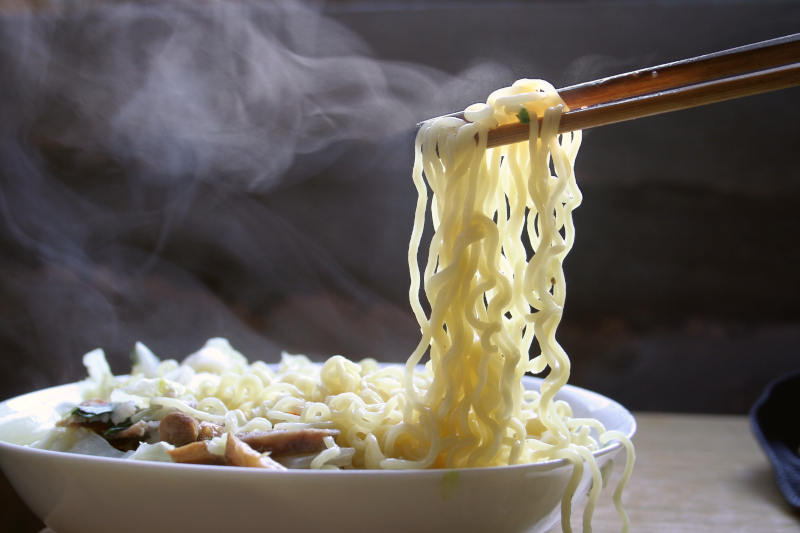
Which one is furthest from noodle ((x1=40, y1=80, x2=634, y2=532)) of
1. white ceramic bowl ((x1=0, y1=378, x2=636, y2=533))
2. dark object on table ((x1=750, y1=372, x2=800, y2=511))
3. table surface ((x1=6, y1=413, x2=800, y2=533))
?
dark object on table ((x1=750, y1=372, x2=800, y2=511))

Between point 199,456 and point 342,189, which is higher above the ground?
point 342,189

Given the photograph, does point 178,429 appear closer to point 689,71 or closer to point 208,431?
point 208,431

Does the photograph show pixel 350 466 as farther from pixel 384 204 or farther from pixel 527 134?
pixel 384 204

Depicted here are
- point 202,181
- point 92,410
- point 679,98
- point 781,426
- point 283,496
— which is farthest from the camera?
point 202,181

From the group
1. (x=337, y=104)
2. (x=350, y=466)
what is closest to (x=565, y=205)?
(x=350, y=466)

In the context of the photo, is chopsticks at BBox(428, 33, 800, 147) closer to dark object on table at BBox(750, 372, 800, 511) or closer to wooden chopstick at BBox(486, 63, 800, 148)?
wooden chopstick at BBox(486, 63, 800, 148)

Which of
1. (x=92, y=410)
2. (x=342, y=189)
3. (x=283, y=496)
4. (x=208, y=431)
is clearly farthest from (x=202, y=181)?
(x=283, y=496)

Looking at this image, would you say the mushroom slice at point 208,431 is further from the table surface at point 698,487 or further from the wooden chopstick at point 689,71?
the wooden chopstick at point 689,71
